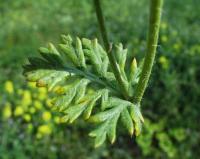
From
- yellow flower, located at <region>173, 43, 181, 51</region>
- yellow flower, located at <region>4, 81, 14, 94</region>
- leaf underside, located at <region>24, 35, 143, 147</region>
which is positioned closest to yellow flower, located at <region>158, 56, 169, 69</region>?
yellow flower, located at <region>173, 43, 181, 51</region>

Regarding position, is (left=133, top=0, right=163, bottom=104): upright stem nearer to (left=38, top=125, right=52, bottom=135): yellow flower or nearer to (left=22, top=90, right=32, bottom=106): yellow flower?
(left=38, top=125, right=52, bottom=135): yellow flower

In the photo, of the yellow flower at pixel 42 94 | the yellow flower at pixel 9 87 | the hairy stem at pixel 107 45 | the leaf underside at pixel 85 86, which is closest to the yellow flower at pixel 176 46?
the yellow flower at pixel 42 94

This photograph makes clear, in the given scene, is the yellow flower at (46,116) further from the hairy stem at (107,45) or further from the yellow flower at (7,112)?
the hairy stem at (107,45)

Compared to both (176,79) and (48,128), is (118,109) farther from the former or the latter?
(176,79)

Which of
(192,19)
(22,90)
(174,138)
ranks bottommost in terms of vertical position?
(174,138)

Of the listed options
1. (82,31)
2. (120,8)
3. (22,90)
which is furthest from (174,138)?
(120,8)

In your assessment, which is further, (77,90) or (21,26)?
(21,26)
